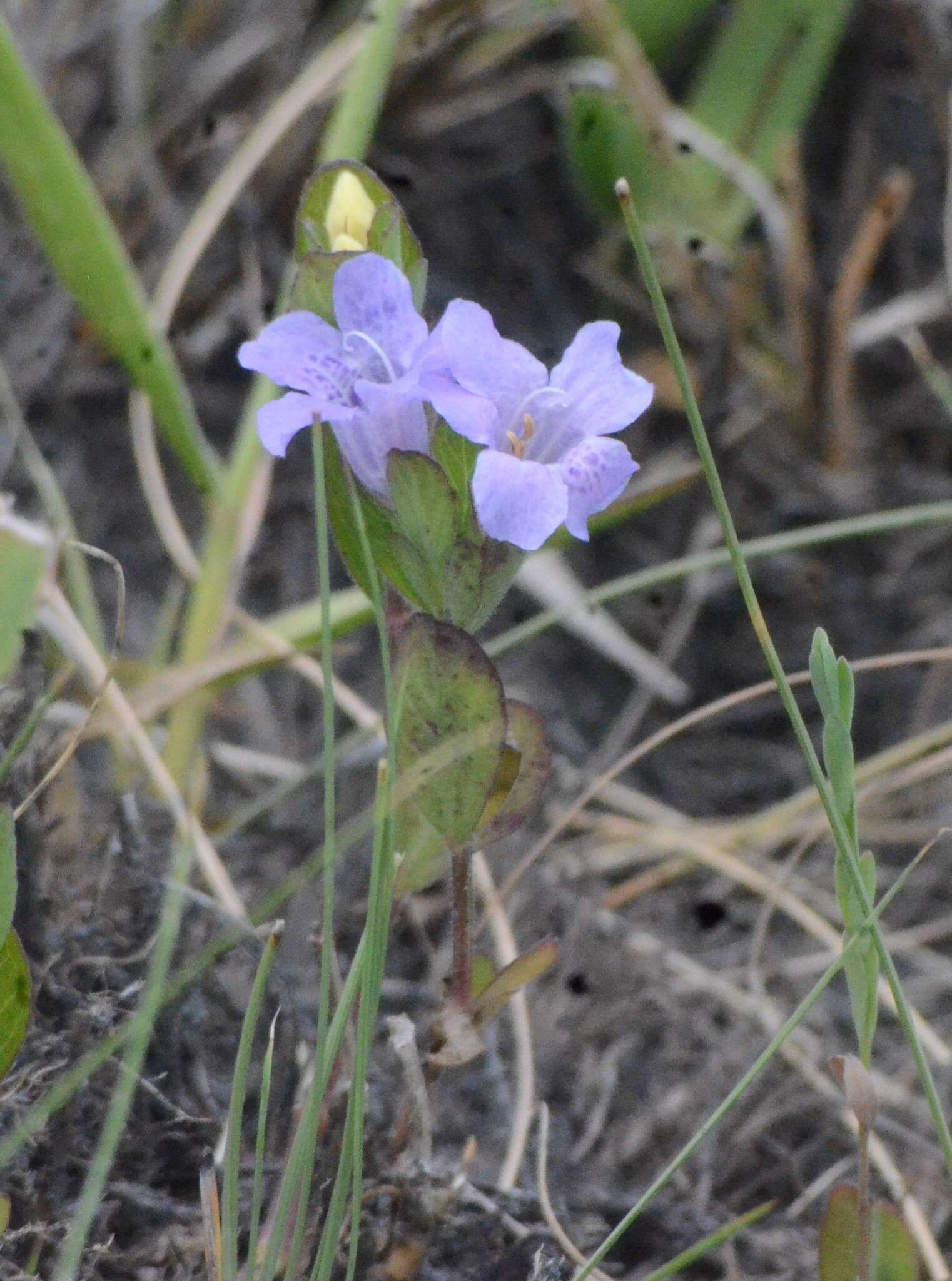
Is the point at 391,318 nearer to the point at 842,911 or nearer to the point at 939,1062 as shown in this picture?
the point at 842,911

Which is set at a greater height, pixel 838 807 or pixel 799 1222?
pixel 838 807

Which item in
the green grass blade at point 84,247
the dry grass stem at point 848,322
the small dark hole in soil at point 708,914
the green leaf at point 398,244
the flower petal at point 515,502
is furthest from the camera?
the dry grass stem at point 848,322

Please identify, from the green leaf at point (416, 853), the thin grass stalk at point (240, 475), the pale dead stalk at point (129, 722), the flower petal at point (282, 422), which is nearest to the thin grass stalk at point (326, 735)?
the flower petal at point (282, 422)

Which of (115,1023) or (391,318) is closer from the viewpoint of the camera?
(391,318)

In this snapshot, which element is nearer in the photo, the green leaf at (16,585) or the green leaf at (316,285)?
the green leaf at (316,285)

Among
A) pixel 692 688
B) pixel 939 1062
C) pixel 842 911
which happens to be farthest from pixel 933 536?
pixel 842 911

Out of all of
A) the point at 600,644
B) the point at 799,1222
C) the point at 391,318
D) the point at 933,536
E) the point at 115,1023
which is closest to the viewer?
the point at 391,318

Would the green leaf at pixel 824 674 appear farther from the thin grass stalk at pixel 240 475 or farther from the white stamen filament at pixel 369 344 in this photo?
the thin grass stalk at pixel 240 475
